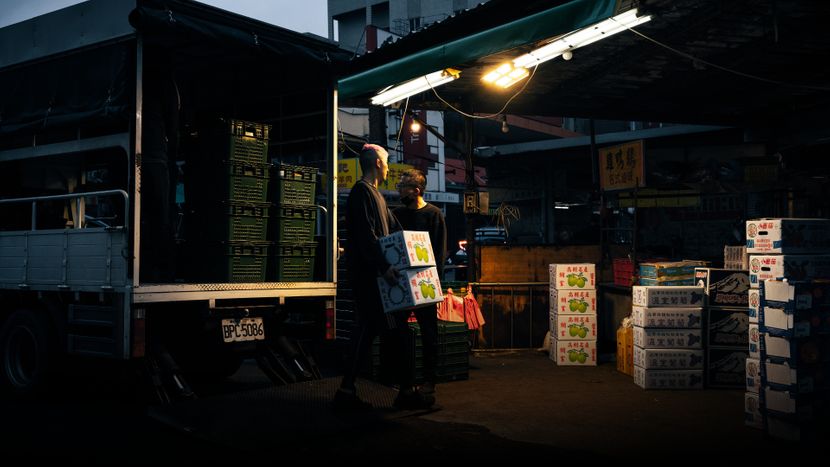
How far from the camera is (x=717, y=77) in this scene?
1061cm

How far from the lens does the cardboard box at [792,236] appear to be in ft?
20.0

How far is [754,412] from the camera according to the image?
19.8ft

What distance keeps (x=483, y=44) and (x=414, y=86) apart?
2.33 m

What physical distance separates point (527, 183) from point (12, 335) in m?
19.2

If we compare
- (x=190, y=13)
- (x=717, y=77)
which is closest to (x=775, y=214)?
(x=717, y=77)

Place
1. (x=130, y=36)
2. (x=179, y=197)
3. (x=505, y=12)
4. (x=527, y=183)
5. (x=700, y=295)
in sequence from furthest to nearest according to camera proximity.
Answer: (x=527, y=183)
(x=179, y=197)
(x=505, y=12)
(x=700, y=295)
(x=130, y=36)

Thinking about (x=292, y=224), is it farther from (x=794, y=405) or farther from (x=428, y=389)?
(x=794, y=405)

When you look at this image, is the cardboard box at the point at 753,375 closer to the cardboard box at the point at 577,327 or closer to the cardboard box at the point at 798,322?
the cardboard box at the point at 798,322

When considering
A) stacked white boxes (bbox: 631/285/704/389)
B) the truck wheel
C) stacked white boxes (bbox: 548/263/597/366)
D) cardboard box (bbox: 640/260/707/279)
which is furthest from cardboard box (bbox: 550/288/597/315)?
the truck wheel

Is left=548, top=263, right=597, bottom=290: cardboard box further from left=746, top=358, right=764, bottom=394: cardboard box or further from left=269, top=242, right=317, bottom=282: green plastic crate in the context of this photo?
left=269, top=242, right=317, bottom=282: green plastic crate

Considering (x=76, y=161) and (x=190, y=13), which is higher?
(x=190, y=13)

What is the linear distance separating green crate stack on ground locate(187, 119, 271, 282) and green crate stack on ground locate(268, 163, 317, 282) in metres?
0.13

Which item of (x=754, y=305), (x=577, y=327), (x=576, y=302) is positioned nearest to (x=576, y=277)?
(x=576, y=302)

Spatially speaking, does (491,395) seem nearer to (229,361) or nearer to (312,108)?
(229,361)
